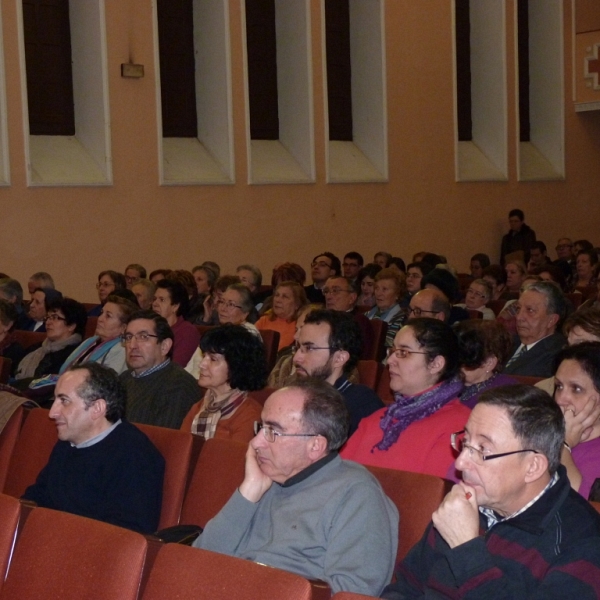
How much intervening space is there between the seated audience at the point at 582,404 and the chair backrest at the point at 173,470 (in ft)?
3.84

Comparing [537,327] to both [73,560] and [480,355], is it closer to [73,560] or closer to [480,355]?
[480,355]

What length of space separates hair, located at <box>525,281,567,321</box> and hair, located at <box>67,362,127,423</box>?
2.31 metres

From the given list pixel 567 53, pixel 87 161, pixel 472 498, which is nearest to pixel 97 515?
pixel 472 498

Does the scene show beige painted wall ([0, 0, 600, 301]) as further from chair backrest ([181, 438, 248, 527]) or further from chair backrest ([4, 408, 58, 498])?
chair backrest ([181, 438, 248, 527])

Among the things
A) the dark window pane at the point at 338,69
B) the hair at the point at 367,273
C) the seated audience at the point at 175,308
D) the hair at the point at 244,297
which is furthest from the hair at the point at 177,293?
the dark window pane at the point at 338,69

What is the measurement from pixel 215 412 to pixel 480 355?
102 cm

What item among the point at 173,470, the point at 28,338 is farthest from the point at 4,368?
the point at 173,470

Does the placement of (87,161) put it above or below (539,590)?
above

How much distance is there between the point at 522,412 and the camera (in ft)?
7.09

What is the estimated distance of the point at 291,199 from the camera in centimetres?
1098

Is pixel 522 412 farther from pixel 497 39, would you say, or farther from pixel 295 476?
pixel 497 39

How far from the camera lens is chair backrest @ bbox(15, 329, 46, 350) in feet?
20.1

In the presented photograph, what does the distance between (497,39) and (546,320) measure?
28.4 feet

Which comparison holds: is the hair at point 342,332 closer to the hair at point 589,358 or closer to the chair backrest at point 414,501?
the hair at point 589,358
